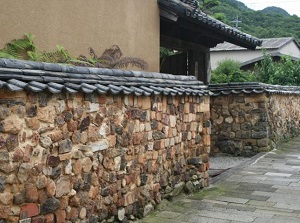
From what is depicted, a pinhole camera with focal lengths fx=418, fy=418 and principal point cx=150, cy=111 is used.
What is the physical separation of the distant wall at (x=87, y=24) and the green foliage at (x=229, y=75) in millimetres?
12336

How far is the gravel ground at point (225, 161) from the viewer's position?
10.3 meters

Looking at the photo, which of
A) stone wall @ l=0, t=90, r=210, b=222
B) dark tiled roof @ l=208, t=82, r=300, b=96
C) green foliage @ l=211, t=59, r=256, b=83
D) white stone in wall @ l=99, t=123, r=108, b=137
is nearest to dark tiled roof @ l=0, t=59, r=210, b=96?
stone wall @ l=0, t=90, r=210, b=222

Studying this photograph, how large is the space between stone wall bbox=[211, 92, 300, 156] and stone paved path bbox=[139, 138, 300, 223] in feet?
6.59

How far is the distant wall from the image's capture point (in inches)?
232

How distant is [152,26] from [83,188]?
5.06 m

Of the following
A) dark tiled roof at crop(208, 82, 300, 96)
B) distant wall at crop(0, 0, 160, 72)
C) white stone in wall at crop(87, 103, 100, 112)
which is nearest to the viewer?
white stone in wall at crop(87, 103, 100, 112)

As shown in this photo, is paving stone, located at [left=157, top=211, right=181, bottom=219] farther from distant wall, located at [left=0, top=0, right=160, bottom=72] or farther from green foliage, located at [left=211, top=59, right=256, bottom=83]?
green foliage, located at [left=211, top=59, right=256, bottom=83]

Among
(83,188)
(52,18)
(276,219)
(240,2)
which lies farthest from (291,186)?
(240,2)

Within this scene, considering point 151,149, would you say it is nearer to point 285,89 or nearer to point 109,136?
point 109,136

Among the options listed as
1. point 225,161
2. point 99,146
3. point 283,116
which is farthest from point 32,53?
point 283,116

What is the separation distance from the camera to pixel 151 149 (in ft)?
19.3

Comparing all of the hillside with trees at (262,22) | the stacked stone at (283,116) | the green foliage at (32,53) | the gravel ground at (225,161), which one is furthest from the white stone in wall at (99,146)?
the hillside with trees at (262,22)

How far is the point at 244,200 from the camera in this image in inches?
264

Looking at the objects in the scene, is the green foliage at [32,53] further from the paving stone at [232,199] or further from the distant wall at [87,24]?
the paving stone at [232,199]
